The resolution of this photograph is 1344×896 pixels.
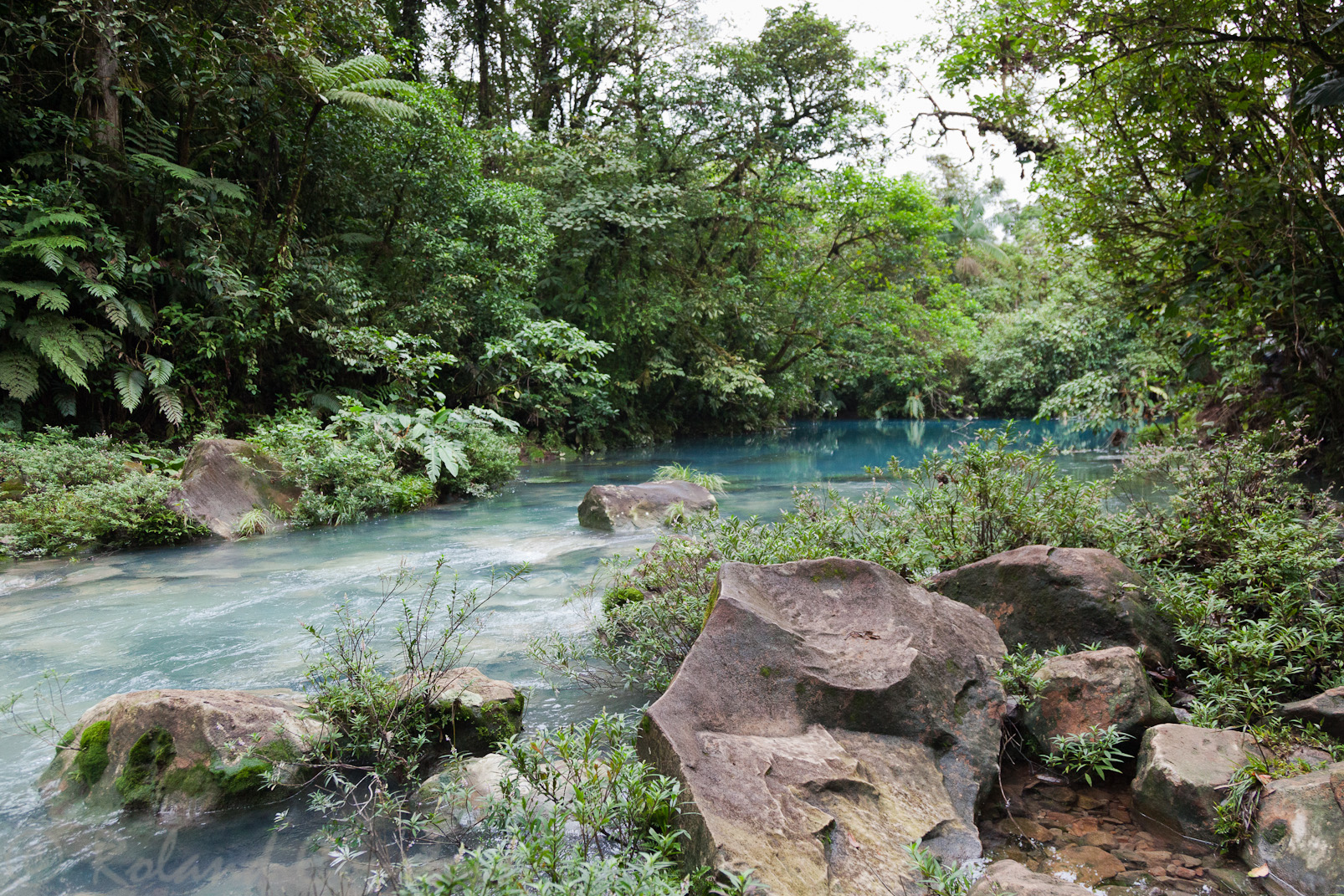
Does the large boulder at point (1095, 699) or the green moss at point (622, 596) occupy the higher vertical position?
the green moss at point (622, 596)

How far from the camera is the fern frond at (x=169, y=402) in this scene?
888 centimetres

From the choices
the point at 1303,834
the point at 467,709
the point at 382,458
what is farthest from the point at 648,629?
the point at 382,458

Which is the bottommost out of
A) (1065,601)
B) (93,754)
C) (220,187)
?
(93,754)

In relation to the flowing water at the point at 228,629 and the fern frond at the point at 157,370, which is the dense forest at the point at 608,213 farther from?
the flowing water at the point at 228,629

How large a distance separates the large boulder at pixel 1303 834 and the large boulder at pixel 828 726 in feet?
2.74

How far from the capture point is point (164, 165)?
905cm

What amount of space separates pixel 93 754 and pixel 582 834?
224cm

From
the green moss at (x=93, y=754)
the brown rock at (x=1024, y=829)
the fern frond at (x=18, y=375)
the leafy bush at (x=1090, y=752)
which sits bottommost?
the brown rock at (x=1024, y=829)

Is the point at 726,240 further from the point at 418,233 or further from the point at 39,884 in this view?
the point at 39,884

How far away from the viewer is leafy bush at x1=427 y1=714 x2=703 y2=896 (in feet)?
5.81

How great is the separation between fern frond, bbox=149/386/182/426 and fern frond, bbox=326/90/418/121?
14.3 feet

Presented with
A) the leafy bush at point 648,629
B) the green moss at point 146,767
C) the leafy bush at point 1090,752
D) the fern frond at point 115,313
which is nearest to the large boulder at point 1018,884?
the leafy bush at point 1090,752

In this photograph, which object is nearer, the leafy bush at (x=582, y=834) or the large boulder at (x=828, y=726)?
the leafy bush at (x=582, y=834)

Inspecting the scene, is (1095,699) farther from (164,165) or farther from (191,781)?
(164,165)
